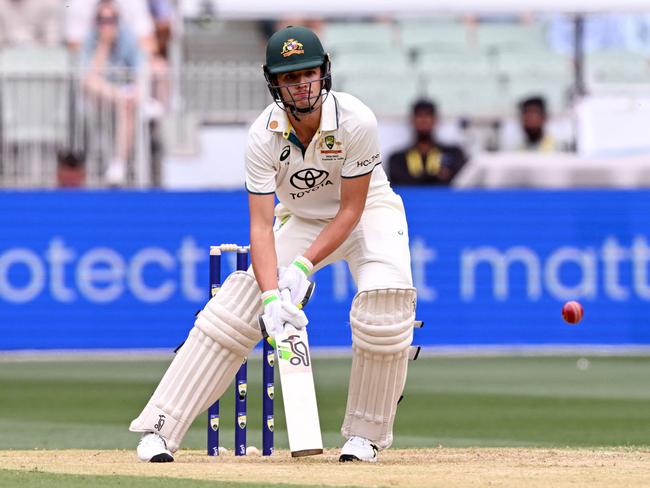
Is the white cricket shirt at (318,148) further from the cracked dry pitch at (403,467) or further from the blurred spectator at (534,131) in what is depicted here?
the blurred spectator at (534,131)

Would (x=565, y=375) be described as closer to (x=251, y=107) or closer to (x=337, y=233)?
(x=251, y=107)

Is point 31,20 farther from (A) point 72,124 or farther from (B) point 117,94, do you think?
(B) point 117,94

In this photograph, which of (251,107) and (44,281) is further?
(251,107)

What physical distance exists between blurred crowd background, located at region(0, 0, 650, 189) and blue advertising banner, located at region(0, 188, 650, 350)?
2.03ft

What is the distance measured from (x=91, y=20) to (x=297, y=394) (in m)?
10.8

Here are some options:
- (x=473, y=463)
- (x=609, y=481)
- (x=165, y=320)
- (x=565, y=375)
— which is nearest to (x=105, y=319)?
(x=165, y=320)

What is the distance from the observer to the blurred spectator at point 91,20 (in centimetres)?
1675

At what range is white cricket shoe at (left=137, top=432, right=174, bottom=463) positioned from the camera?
6.89m

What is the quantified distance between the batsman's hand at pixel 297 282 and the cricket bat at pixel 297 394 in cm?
14

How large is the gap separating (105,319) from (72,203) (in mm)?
1187

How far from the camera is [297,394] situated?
21.9ft

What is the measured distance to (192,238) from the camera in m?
15.0

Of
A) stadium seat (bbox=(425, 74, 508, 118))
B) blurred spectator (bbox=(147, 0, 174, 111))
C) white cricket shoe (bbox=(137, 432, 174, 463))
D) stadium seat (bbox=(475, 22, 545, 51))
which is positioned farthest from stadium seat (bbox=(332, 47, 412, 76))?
white cricket shoe (bbox=(137, 432, 174, 463))

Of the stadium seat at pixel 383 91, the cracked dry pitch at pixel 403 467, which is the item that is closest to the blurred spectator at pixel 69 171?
the stadium seat at pixel 383 91
